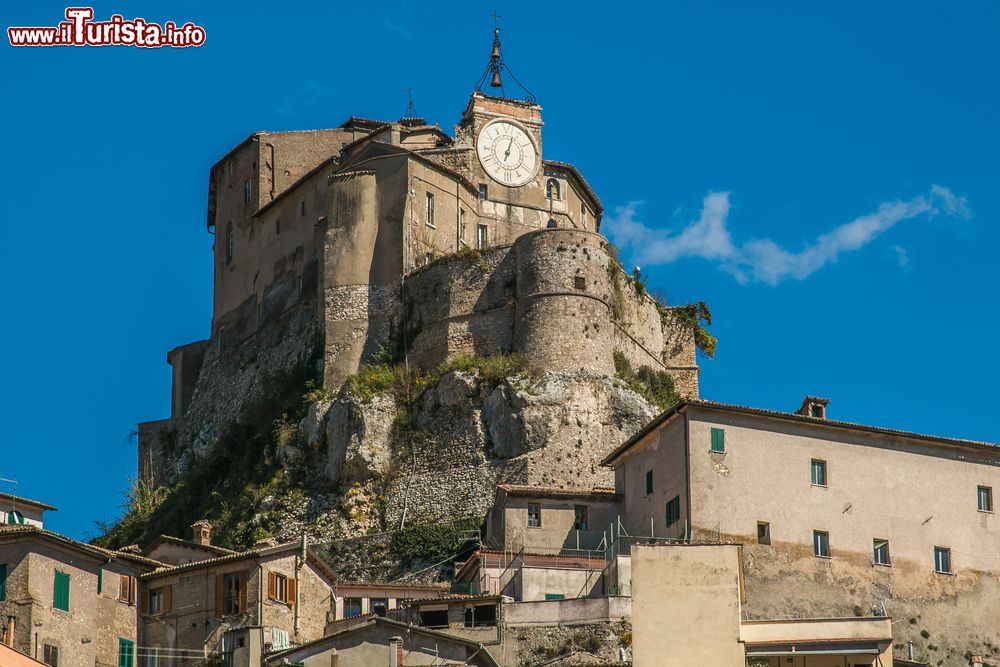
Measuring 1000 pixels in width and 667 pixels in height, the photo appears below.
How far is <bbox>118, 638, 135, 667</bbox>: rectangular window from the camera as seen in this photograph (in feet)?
180

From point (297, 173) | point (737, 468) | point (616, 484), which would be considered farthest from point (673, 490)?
point (297, 173)

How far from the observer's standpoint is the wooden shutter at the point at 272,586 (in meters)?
56.2

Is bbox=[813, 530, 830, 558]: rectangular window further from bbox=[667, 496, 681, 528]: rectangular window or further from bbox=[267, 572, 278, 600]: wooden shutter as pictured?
bbox=[267, 572, 278, 600]: wooden shutter

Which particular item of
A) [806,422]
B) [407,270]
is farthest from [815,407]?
[407,270]

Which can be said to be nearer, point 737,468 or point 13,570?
point 13,570

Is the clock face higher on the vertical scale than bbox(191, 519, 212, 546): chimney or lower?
higher

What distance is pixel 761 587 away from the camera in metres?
56.6

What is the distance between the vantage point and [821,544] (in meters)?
Result: 58.2

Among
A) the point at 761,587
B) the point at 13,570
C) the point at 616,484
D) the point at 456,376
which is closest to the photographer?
the point at 13,570

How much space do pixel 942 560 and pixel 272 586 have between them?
19.4 meters

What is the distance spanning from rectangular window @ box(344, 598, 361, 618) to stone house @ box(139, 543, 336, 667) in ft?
9.81

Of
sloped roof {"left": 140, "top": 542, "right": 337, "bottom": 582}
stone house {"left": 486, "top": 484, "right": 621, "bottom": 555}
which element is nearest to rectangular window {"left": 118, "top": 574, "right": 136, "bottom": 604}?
sloped roof {"left": 140, "top": 542, "right": 337, "bottom": 582}

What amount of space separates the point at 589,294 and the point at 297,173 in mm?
19618

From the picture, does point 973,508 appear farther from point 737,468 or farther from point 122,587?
point 122,587
